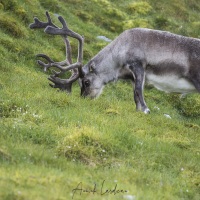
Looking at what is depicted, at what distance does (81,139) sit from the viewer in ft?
27.8

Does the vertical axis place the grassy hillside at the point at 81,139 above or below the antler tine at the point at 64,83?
above

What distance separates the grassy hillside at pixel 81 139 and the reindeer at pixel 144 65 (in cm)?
78

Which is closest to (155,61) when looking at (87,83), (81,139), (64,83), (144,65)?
(144,65)

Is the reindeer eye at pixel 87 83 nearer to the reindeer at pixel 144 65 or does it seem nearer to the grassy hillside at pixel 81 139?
the reindeer at pixel 144 65

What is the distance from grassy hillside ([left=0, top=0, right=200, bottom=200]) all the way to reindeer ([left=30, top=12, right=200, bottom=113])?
78 cm

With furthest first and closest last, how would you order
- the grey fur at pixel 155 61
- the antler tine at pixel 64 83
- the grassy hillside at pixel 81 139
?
1. the antler tine at pixel 64 83
2. the grey fur at pixel 155 61
3. the grassy hillside at pixel 81 139

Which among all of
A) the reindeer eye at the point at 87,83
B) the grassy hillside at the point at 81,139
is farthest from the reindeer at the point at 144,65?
the grassy hillside at the point at 81,139

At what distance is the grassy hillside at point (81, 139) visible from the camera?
674 centimetres

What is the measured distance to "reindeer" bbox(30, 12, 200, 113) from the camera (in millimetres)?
12672

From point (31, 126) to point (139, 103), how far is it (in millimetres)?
5028

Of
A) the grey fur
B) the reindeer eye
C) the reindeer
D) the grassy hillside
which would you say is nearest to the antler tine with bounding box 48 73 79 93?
the reindeer

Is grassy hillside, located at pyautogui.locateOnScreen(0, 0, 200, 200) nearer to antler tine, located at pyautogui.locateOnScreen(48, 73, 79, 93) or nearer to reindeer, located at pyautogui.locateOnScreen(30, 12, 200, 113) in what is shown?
antler tine, located at pyautogui.locateOnScreen(48, 73, 79, 93)

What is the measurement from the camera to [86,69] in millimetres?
13922

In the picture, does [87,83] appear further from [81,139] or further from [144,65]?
[81,139]
